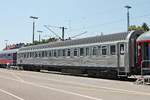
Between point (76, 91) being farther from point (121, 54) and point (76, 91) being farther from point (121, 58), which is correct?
point (121, 54)

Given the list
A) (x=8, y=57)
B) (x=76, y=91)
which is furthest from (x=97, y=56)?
(x=8, y=57)

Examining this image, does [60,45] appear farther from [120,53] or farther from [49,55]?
[120,53]

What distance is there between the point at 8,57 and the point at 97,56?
118 feet

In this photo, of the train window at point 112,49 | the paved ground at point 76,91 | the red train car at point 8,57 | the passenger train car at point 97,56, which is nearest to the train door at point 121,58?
the passenger train car at point 97,56

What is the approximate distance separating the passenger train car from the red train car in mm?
15821

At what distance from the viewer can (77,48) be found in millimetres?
34656

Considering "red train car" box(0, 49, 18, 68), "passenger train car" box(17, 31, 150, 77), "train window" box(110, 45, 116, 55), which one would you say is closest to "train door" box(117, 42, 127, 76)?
"passenger train car" box(17, 31, 150, 77)

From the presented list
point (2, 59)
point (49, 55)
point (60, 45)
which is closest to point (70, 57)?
point (60, 45)

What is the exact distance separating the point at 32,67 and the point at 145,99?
121 ft

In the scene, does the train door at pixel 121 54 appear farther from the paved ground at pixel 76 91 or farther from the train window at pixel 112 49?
the paved ground at pixel 76 91

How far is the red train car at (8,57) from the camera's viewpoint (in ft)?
197

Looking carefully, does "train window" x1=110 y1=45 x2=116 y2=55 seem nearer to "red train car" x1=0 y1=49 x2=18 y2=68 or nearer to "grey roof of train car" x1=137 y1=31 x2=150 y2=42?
"grey roof of train car" x1=137 y1=31 x2=150 y2=42

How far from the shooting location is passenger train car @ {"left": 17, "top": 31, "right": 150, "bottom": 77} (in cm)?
2683

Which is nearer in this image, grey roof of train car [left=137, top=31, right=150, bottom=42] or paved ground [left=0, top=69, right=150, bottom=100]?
paved ground [left=0, top=69, right=150, bottom=100]
